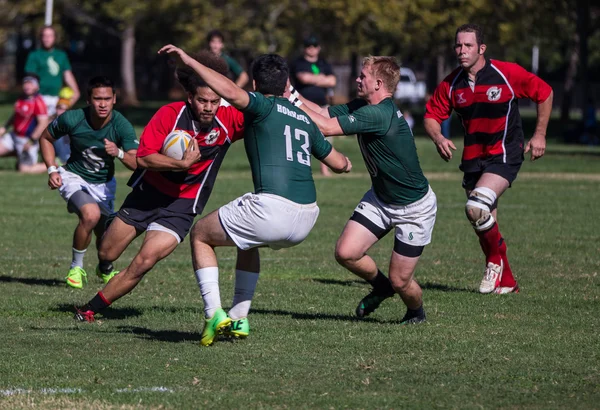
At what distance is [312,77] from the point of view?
19.8 m

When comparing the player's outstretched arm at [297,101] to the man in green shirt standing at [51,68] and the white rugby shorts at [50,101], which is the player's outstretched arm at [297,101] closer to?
the man in green shirt standing at [51,68]

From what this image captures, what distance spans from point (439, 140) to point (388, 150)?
5.49 ft

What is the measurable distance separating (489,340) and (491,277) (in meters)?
2.31

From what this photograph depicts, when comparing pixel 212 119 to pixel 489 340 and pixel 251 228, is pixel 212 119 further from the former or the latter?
pixel 489 340

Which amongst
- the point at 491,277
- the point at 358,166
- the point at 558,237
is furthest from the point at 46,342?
the point at 358,166

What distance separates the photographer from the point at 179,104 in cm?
793

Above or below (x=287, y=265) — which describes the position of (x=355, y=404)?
above

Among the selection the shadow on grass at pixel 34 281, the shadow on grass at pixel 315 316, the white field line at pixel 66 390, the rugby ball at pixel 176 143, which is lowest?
the shadow on grass at pixel 34 281

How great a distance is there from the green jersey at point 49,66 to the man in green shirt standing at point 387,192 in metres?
14.0

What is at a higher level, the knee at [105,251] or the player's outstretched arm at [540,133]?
the player's outstretched arm at [540,133]

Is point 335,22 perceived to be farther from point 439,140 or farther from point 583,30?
point 439,140

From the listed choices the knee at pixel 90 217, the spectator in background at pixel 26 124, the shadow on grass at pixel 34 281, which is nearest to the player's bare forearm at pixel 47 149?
the knee at pixel 90 217

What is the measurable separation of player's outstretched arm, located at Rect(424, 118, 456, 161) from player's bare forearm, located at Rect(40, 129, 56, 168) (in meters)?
3.40

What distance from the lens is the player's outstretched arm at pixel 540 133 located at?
9914 mm
